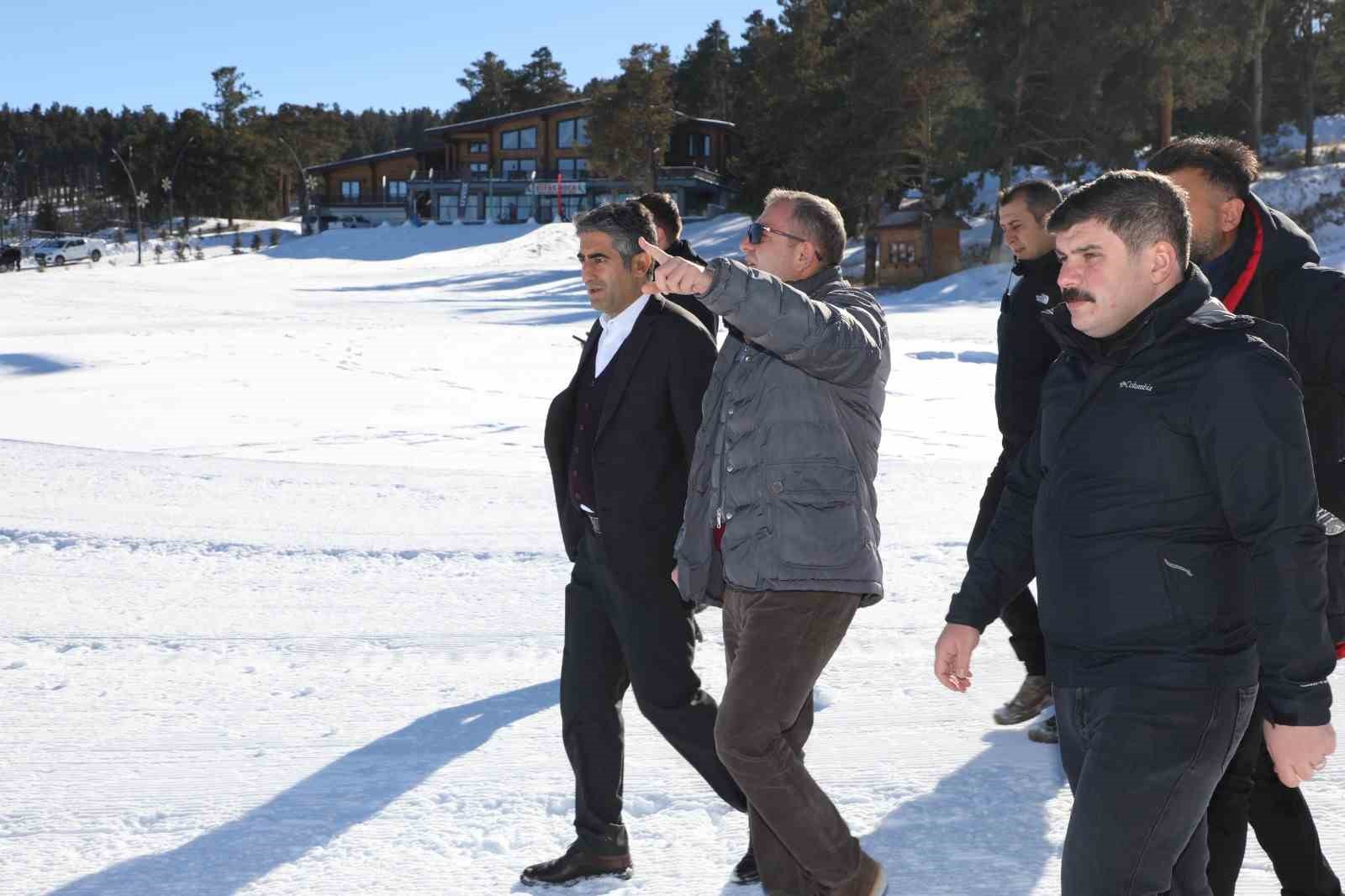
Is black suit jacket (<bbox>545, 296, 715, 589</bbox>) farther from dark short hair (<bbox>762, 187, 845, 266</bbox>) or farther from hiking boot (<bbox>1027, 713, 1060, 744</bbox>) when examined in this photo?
hiking boot (<bbox>1027, 713, 1060, 744</bbox>)

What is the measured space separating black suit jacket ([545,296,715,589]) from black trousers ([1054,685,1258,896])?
1.41 m

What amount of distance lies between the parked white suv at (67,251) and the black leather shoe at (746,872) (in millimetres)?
49962

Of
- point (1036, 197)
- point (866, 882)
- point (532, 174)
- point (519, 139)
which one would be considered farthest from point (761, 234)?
point (519, 139)

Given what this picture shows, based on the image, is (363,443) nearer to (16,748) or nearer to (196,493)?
(196,493)

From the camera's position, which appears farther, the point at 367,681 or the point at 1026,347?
the point at 367,681

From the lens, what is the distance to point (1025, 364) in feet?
13.9

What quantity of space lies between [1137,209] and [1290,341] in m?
0.92

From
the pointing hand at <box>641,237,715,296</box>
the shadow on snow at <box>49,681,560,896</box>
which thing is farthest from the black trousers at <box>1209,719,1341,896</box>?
the shadow on snow at <box>49,681,560,896</box>

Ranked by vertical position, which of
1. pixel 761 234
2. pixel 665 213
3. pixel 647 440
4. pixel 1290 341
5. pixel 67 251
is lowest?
pixel 647 440

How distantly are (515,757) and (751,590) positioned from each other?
162 cm

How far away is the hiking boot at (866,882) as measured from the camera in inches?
122

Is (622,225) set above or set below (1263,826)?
above

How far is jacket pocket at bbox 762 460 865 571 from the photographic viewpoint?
116 inches

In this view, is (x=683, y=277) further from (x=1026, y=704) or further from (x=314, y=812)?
(x=1026, y=704)
